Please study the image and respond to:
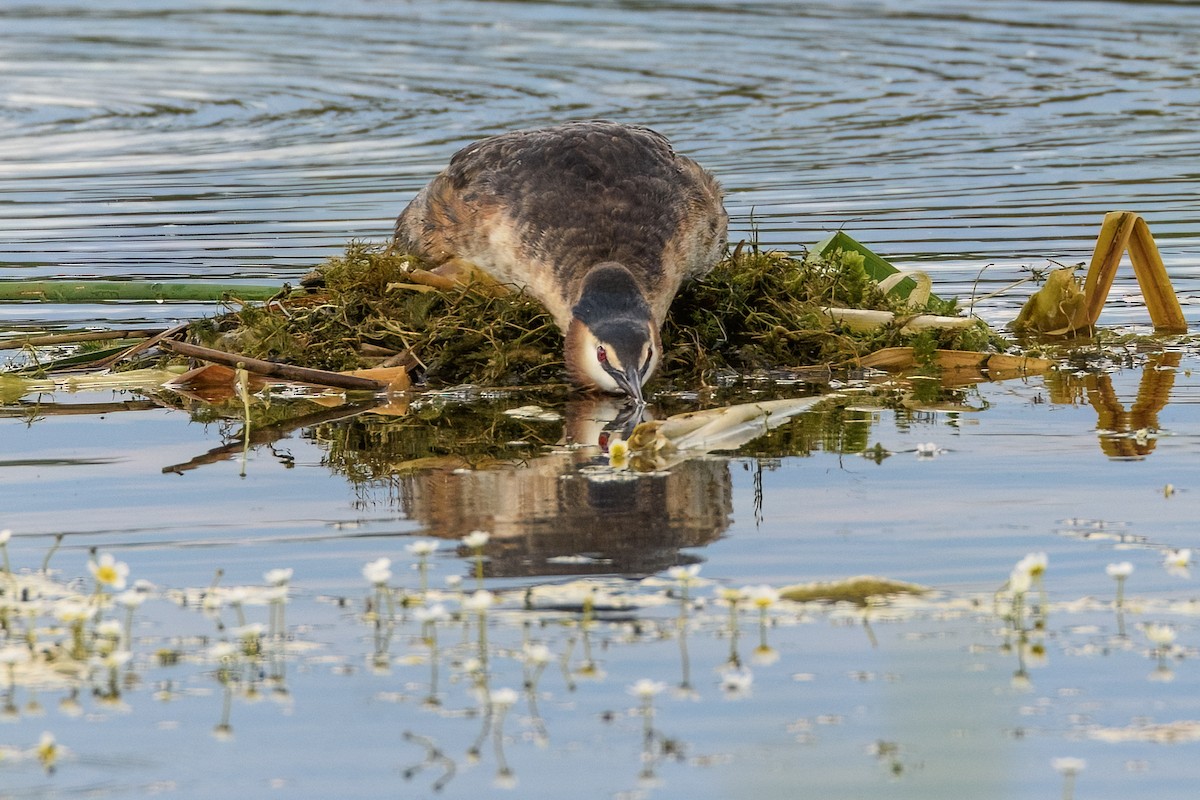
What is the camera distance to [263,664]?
4992 millimetres

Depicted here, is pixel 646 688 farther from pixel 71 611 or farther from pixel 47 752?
pixel 71 611

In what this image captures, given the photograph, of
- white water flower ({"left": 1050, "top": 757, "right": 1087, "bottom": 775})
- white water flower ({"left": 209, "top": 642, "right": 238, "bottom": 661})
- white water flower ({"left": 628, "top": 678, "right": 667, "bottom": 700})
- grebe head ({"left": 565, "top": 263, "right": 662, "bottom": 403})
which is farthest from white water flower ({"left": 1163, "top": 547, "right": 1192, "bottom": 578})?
grebe head ({"left": 565, "top": 263, "right": 662, "bottom": 403})

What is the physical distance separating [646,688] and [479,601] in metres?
0.66

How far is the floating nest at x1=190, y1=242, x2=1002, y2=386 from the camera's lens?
9.05m

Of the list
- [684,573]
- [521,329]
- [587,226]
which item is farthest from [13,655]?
[587,226]

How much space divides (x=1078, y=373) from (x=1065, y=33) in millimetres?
16272

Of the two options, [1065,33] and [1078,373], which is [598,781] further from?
[1065,33]

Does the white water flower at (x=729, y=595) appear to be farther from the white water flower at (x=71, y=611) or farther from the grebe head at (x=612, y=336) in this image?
the grebe head at (x=612, y=336)

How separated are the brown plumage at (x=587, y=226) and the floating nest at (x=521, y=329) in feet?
0.62

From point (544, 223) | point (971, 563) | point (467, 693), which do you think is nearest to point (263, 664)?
point (467, 693)

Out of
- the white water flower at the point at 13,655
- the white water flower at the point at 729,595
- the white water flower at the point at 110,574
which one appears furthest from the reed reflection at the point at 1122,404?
the white water flower at the point at 13,655

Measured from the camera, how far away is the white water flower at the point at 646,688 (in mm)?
4430

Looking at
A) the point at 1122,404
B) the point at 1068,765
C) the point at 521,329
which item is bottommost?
the point at 1068,765

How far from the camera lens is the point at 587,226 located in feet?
29.6
